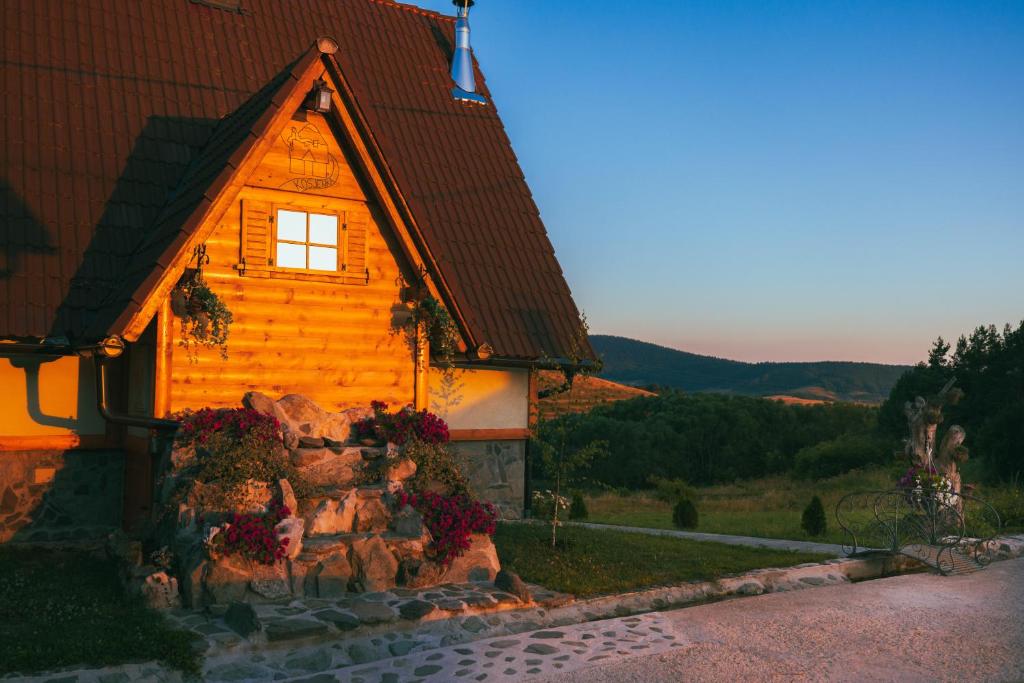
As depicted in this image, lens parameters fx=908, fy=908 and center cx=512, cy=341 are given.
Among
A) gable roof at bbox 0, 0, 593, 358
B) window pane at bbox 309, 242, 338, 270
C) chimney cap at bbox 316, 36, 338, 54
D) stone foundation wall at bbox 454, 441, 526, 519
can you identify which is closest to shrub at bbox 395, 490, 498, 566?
gable roof at bbox 0, 0, 593, 358

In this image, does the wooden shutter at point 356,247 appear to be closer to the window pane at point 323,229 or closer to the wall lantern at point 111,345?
the window pane at point 323,229

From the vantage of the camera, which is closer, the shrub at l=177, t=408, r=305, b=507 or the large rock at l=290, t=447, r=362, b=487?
the shrub at l=177, t=408, r=305, b=507

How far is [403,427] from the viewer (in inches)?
466

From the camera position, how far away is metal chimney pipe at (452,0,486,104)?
18250 millimetres

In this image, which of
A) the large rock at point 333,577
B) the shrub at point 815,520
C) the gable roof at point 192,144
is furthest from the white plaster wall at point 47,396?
the shrub at point 815,520

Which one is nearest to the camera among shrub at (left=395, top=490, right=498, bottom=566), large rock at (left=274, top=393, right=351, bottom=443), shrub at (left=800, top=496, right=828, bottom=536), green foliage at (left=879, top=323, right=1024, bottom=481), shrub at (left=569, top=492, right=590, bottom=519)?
shrub at (left=395, top=490, right=498, bottom=566)

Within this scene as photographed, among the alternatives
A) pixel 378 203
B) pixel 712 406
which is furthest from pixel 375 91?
pixel 712 406

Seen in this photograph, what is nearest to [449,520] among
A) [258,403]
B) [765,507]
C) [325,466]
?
[325,466]

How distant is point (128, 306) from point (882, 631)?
8.89 m

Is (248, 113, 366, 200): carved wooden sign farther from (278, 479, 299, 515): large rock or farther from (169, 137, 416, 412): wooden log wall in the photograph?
(278, 479, 299, 515): large rock

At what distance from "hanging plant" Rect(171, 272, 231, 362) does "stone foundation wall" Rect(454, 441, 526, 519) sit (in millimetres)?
4534

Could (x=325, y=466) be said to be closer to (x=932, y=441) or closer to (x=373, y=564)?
(x=373, y=564)

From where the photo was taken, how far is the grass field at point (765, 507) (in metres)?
19.2

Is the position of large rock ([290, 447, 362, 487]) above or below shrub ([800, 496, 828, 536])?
above
